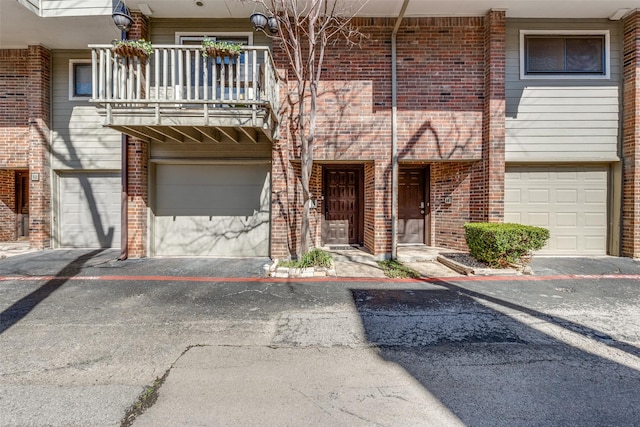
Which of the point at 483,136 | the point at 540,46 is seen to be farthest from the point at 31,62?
the point at 540,46

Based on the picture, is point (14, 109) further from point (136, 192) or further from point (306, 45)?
point (306, 45)

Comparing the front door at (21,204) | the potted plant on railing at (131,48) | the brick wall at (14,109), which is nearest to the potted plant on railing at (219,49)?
the potted plant on railing at (131,48)

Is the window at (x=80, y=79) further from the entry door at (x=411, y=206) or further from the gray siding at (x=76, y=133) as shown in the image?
the entry door at (x=411, y=206)

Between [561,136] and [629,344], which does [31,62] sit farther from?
[561,136]

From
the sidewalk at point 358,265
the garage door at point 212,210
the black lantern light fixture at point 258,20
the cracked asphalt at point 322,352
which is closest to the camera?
the cracked asphalt at point 322,352

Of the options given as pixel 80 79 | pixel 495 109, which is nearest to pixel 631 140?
pixel 495 109

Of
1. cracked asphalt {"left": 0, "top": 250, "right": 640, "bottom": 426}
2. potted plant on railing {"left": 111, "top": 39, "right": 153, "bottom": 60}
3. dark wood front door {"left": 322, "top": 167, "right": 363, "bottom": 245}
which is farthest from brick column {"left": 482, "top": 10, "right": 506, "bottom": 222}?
potted plant on railing {"left": 111, "top": 39, "right": 153, "bottom": 60}

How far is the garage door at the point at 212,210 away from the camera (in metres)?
7.36

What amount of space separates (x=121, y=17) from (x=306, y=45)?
3.97 meters

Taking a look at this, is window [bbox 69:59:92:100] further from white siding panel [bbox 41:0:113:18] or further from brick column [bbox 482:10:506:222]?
brick column [bbox 482:10:506:222]

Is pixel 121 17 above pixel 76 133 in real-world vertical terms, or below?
above

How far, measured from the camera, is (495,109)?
6.81 m

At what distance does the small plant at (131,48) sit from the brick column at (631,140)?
34.4 feet

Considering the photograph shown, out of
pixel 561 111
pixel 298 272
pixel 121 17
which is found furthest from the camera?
pixel 561 111
